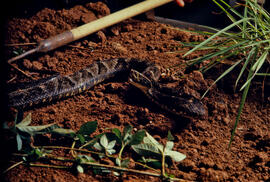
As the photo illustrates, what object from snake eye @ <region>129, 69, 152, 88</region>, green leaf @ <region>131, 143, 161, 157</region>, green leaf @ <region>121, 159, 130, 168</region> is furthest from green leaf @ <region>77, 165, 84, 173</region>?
snake eye @ <region>129, 69, 152, 88</region>

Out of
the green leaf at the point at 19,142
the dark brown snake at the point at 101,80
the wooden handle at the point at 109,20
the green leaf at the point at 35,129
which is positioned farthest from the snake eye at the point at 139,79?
the green leaf at the point at 19,142

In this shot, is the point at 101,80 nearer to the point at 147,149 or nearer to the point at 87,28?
the point at 87,28

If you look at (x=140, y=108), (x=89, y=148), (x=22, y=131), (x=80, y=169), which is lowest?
(x=80, y=169)

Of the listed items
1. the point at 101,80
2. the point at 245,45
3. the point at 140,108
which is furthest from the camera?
the point at 101,80

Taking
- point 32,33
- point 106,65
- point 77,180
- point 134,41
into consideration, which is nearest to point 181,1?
point 134,41

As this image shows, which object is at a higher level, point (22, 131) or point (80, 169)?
point (22, 131)

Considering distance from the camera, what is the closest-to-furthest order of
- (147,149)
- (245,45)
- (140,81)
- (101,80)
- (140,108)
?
1. (147,149)
2. (245,45)
3. (140,108)
4. (140,81)
5. (101,80)

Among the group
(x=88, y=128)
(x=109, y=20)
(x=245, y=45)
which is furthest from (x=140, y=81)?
(x=88, y=128)
